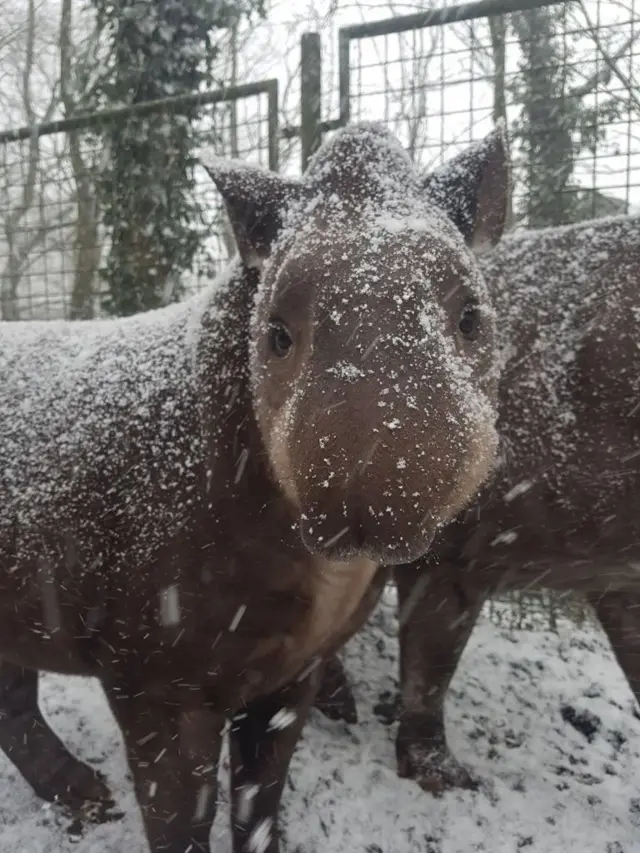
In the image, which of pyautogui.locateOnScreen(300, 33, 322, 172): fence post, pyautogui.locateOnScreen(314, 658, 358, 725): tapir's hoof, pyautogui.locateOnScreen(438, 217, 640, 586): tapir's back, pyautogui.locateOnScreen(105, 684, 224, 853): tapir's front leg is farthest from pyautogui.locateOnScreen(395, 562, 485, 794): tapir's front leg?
pyautogui.locateOnScreen(300, 33, 322, 172): fence post

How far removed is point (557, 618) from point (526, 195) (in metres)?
2.03

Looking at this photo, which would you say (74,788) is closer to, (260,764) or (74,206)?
(260,764)

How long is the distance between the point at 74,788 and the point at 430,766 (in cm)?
113

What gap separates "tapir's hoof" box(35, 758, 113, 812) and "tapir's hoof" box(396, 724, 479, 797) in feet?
3.13

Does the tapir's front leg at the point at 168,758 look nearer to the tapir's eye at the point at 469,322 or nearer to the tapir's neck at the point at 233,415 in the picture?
the tapir's neck at the point at 233,415

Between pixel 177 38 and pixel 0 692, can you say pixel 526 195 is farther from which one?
pixel 0 692

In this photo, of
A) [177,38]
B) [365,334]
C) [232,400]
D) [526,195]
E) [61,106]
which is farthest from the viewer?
[61,106]

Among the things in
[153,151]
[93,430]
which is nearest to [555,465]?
[93,430]

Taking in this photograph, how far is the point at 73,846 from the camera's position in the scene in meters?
2.23

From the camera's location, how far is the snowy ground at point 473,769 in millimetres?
2285

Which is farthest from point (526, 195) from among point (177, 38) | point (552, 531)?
point (177, 38)

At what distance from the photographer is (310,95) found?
13.0 ft

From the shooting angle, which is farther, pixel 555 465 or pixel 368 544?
pixel 555 465

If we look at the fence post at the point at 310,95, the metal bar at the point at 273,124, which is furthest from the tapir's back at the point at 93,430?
the metal bar at the point at 273,124
